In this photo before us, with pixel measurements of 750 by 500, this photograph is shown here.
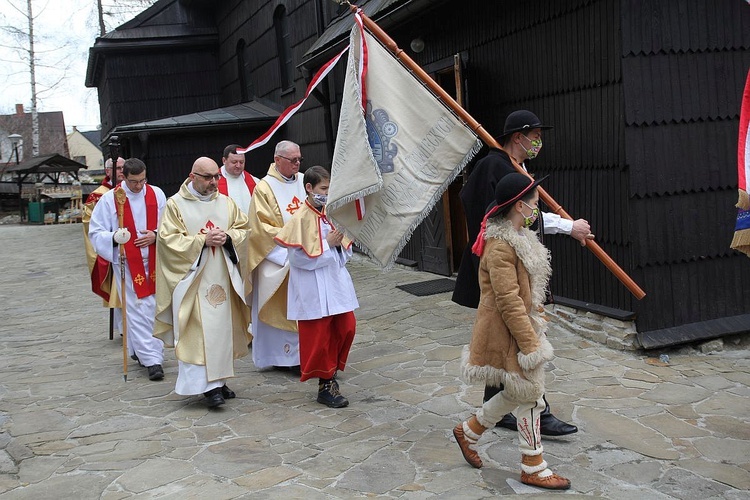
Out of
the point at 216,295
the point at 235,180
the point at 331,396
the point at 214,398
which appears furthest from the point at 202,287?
the point at 235,180

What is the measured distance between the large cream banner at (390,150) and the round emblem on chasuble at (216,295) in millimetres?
1657

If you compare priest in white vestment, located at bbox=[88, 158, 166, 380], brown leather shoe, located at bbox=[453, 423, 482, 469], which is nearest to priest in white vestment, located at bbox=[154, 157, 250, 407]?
priest in white vestment, located at bbox=[88, 158, 166, 380]

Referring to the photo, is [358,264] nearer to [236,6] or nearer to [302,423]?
[302,423]

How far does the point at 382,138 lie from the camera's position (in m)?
5.00

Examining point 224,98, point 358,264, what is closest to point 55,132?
point 224,98

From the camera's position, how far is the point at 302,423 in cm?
560

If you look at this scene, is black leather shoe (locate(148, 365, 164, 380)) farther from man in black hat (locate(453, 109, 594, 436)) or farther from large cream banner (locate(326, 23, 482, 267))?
man in black hat (locate(453, 109, 594, 436))

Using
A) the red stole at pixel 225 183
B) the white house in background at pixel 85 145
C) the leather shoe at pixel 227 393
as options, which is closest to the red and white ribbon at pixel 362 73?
the leather shoe at pixel 227 393

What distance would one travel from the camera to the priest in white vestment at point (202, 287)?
6.13m

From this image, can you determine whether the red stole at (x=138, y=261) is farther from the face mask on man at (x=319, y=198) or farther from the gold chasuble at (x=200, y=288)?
the face mask on man at (x=319, y=198)

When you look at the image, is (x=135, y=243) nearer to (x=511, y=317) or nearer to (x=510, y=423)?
(x=510, y=423)

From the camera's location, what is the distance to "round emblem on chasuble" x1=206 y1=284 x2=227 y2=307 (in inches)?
247

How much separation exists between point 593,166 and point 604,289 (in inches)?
43.5

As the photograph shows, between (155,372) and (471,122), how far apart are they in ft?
13.0
